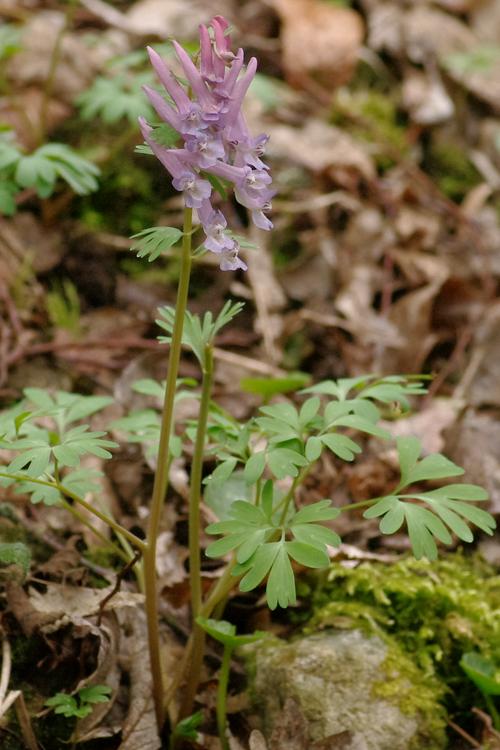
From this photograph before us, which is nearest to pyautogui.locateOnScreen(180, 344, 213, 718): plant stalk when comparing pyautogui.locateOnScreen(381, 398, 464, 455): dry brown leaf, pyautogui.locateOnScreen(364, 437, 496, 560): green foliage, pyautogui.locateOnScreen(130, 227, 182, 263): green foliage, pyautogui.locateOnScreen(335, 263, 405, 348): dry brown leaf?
pyautogui.locateOnScreen(130, 227, 182, 263): green foliage

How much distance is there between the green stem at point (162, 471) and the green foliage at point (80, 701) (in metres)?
0.14

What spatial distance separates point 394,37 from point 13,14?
2590 mm

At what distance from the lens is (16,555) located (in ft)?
6.41

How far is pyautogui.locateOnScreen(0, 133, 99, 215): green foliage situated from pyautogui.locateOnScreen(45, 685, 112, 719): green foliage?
160 cm

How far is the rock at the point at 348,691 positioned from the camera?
6.56 feet

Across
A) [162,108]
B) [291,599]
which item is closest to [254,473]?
[291,599]

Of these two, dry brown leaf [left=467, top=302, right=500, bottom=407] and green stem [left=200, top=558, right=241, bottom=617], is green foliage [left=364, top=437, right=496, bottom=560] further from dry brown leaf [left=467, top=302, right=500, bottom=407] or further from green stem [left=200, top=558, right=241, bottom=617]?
dry brown leaf [left=467, top=302, right=500, bottom=407]

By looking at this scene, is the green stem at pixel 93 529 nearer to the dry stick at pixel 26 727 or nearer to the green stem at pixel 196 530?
Answer: the green stem at pixel 196 530

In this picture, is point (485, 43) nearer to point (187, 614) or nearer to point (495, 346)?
point (495, 346)

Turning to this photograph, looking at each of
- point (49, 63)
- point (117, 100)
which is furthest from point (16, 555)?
point (49, 63)

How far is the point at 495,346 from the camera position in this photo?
388 cm

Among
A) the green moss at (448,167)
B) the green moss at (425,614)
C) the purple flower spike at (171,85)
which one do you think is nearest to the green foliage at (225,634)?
the green moss at (425,614)

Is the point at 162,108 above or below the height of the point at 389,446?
above

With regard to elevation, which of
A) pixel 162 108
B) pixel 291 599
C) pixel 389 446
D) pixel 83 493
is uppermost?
pixel 162 108
